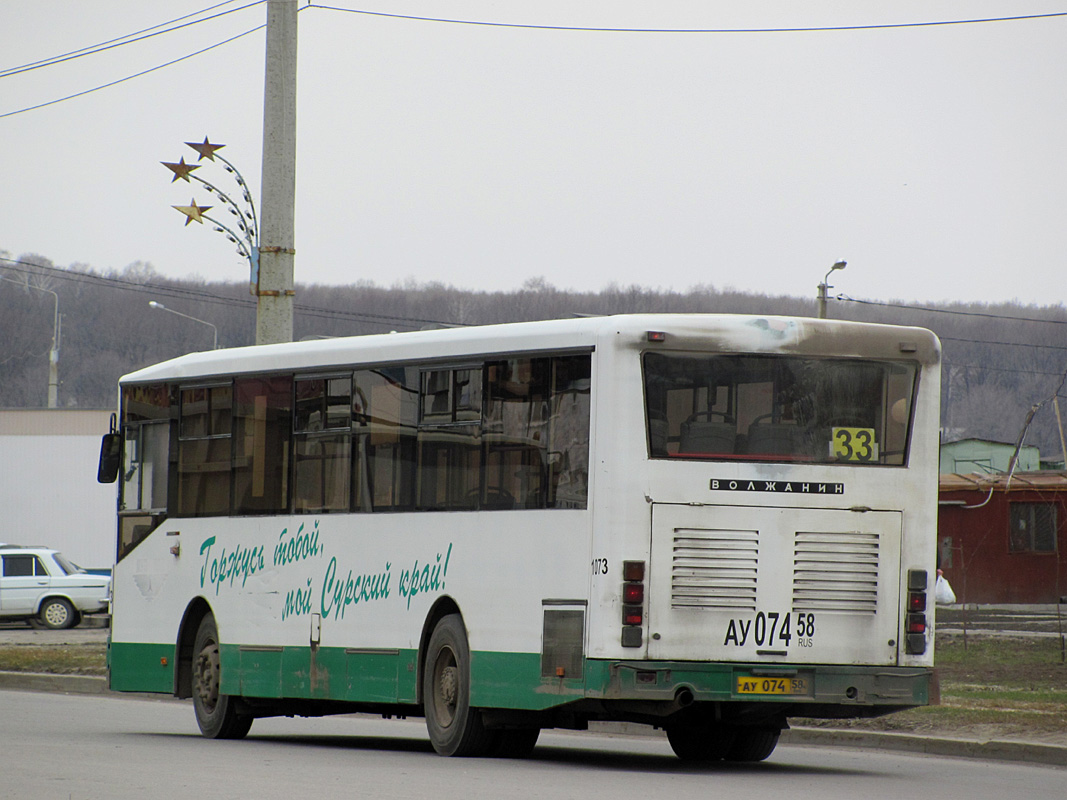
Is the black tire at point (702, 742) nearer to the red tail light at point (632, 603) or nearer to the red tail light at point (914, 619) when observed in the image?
the red tail light at point (914, 619)

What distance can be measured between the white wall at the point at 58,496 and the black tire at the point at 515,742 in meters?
41.2

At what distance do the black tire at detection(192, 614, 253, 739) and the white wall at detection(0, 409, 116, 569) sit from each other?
38.1 m

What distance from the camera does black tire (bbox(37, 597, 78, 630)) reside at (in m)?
34.8

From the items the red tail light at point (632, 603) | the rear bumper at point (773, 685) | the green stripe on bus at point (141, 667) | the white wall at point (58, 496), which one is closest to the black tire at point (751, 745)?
the rear bumper at point (773, 685)

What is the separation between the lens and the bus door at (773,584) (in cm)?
1083

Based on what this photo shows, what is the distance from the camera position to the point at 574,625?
10.9m

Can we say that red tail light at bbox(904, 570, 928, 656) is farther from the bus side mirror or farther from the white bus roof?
the bus side mirror

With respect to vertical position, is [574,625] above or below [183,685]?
above

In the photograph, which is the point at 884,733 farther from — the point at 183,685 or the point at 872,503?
the point at 183,685

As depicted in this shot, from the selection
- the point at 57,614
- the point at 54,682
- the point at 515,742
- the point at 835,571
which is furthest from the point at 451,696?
the point at 57,614

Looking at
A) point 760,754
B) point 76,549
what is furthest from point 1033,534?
point 760,754

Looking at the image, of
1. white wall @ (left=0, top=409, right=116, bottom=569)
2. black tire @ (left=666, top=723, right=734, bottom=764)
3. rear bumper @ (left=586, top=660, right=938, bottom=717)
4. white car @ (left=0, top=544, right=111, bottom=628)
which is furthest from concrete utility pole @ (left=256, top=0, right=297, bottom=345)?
white wall @ (left=0, top=409, right=116, bottom=569)

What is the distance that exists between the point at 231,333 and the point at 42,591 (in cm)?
5410

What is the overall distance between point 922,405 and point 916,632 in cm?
159
